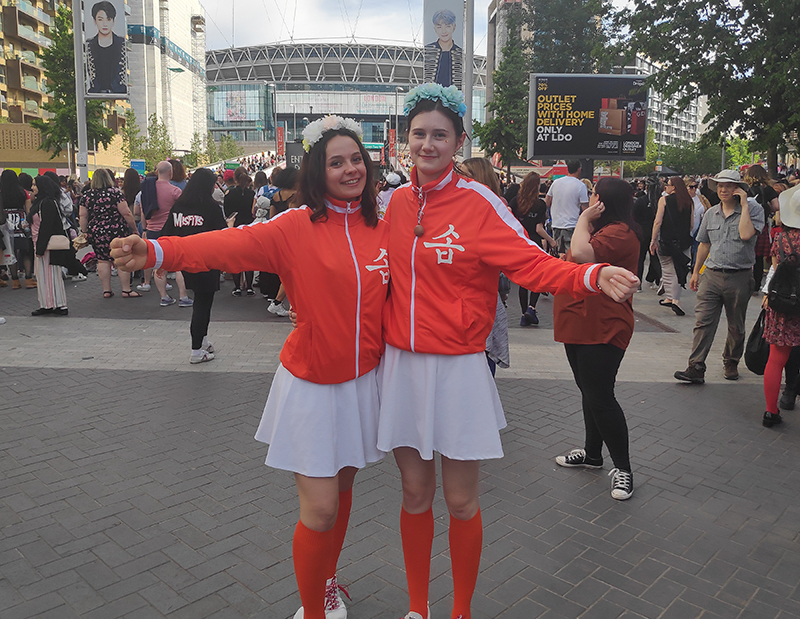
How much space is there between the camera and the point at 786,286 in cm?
546

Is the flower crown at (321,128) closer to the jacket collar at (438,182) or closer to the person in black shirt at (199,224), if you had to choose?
the jacket collar at (438,182)

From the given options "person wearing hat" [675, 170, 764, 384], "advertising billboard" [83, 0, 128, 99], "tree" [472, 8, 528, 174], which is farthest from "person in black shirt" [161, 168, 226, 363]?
"tree" [472, 8, 528, 174]

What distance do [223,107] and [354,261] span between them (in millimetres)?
140003

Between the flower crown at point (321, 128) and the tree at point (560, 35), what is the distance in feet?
113

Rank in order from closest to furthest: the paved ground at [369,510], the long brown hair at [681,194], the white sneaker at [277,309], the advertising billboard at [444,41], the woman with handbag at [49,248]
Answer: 1. the paved ground at [369,510]
2. the woman with handbag at [49,248]
3. the white sneaker at [277,309]
4. the long brown hair at [681,194]
5. the advertising billboard at [444,41]

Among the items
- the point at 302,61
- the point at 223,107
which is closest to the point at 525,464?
the point at 223,107

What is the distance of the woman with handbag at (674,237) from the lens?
11.0 m

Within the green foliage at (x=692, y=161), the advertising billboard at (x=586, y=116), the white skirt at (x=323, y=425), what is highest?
the green foliage at (x=692, y=161)

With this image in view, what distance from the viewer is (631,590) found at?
3.25 m

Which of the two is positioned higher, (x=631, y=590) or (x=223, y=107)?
(x=223, y=107)

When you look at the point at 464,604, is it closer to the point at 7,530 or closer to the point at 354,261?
the point at 354,261

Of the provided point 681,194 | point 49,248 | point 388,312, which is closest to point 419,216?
point 388,312

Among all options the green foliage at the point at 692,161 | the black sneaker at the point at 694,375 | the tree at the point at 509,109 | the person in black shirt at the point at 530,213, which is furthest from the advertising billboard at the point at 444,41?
the green foliage at the point at 692,161

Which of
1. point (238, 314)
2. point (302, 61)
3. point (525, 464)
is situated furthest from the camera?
point (302, 61)
